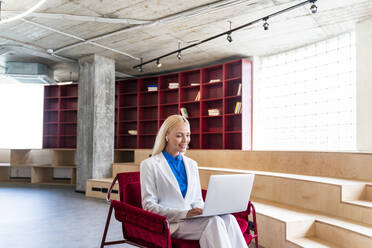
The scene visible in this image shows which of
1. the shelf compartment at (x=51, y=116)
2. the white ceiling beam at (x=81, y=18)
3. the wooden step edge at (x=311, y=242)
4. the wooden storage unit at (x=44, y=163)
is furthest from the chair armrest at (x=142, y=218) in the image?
the shelf compartment at (x=51, y=116)

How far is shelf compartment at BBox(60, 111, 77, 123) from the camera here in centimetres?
1012

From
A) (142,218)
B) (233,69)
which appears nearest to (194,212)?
(142,218)

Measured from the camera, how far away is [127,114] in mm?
9953

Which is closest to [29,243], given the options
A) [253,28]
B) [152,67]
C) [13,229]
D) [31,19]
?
[13,229]

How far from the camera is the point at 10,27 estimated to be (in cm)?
605

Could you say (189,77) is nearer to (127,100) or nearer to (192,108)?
(192,108)

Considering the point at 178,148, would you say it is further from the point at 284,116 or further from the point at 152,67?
the point at 152,67

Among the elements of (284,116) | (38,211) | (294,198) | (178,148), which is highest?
(284,116)

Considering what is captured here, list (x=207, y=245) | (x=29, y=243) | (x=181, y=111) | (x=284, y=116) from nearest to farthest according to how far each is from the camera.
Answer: (x=207, y=245) → (x=29, y=243) → (x=284, y=116) → (x=181, y=111)

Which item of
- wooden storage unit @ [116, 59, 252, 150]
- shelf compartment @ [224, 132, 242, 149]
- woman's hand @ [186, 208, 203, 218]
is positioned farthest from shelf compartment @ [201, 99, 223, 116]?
woman's hand @ [186, 208, 203, 218]

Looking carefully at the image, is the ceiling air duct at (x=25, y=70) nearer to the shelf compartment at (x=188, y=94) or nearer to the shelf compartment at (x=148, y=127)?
the shelf compartment at (x=148, y=127)

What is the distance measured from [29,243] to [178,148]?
93.1 inches

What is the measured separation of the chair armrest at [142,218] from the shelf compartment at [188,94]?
6312mm

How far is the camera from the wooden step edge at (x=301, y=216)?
3086 millimetres
